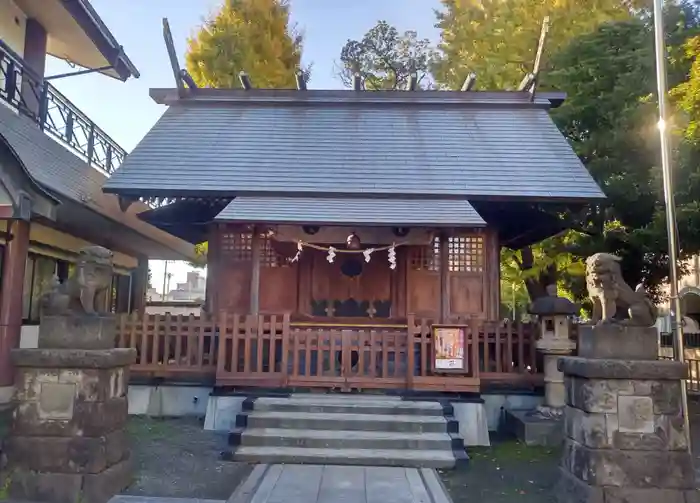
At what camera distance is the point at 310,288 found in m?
12.4

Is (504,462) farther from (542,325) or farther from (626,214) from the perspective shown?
(626,214)

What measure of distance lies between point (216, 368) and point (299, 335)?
151 centimetres

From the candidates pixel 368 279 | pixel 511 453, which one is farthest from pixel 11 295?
pixel 511 453

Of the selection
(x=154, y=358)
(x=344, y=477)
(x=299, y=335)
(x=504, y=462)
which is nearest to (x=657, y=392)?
(x=504, y=462)

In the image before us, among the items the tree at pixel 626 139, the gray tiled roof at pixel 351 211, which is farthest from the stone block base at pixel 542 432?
the tree at pixel 626 139

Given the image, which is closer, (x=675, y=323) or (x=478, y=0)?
(x=675, y=323)

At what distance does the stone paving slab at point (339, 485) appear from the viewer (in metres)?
5.76

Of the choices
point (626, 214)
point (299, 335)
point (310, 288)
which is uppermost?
point (626, 214)

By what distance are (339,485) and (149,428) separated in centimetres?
393

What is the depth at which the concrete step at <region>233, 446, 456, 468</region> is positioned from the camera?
23.0 ft

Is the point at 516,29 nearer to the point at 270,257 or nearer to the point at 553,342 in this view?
the point at 270,257

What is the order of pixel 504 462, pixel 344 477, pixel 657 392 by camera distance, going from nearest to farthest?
pixel 657 392 → pixel 344 477 → pixel 504 462

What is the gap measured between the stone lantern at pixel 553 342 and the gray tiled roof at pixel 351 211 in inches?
71.0

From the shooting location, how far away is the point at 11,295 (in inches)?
356
